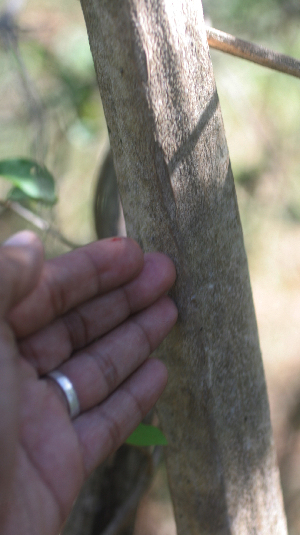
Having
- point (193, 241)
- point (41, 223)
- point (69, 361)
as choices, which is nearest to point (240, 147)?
point (41, 223)

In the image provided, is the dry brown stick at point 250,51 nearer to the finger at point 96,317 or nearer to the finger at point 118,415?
the finger at point 96,317

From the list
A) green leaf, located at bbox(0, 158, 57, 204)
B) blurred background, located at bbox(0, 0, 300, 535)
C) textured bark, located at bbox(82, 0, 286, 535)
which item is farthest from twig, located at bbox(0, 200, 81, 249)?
textured bark, located at bbox(82, 0, 286, 535)

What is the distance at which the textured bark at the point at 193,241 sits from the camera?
0.61 meters

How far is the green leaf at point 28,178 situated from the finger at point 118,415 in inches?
21.6

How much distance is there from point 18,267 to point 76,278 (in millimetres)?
118

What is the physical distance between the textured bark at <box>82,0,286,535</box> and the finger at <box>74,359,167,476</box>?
6 centimetres

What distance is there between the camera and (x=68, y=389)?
2.36 ft

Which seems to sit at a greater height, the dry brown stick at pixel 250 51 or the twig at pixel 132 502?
the dry brown stick at pixel 250 51

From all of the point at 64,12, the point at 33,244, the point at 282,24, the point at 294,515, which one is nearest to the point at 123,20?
the point at 33,244

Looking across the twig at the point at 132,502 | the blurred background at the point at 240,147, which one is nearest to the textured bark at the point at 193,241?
the twig at the point at 132,502

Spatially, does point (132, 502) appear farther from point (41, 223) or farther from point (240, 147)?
point (240, 147)

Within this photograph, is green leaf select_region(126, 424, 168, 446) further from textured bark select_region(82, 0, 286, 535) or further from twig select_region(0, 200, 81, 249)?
twig select_region(0, 200, 81, 249)

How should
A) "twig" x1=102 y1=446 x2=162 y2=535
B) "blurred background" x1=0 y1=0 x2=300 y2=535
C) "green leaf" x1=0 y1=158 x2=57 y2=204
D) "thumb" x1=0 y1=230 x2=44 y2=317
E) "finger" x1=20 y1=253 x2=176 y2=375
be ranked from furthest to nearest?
1. "blurred background" x1=0 y1=0 x2=300 y2=535
2. "twig" x1=102 y1=446 x2=162 y2=535
3. "green leaf" x1=0 y1=158 x2=57 y2=204
4. "finger" x1=20 y1=253 x2=176 y2=375
5. "thumb" x1=0 y1=230 x2=44 y2=317

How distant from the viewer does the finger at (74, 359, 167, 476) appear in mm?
719
